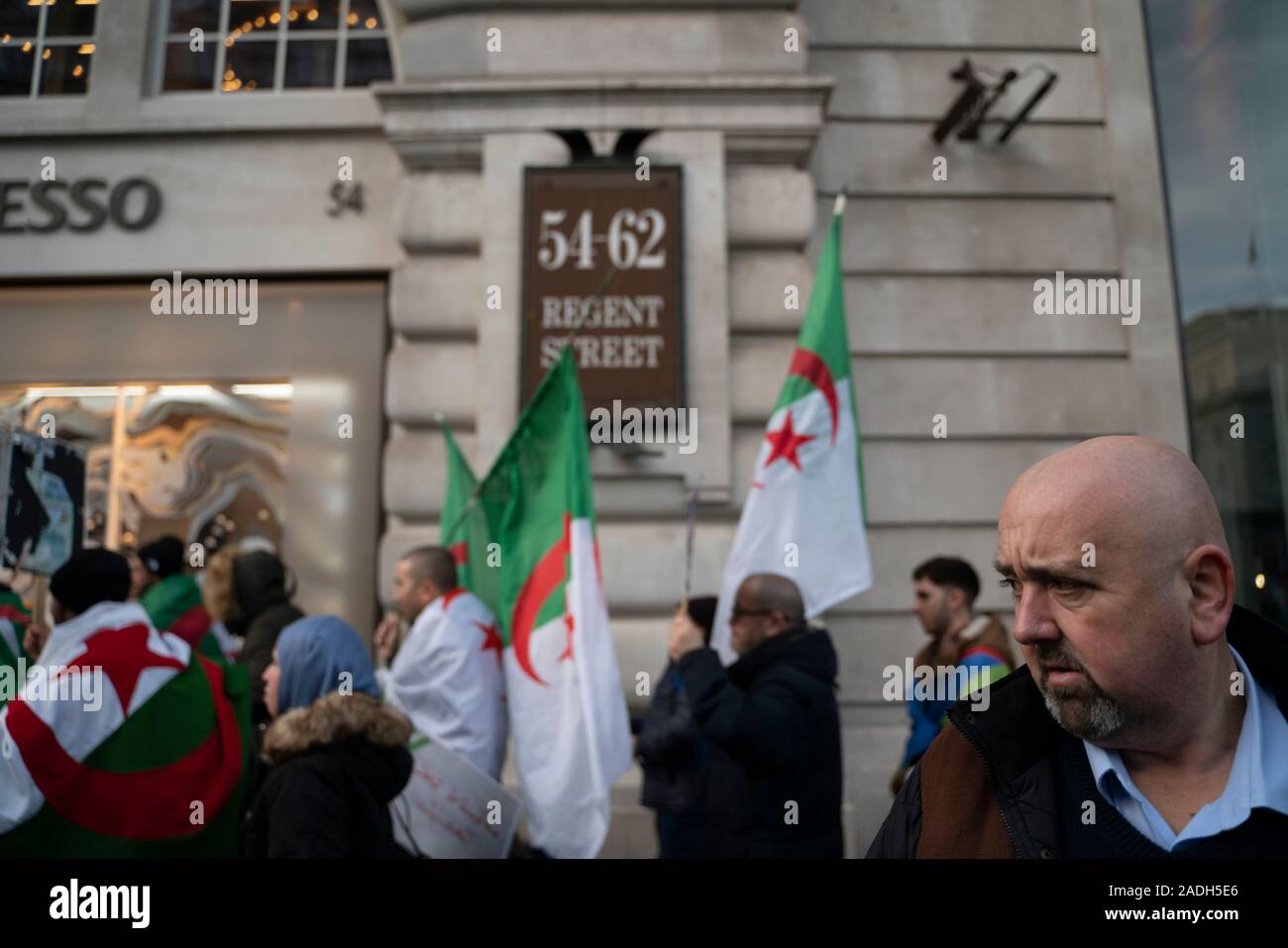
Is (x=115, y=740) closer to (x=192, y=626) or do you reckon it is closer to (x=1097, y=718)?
(x=192, y=626)

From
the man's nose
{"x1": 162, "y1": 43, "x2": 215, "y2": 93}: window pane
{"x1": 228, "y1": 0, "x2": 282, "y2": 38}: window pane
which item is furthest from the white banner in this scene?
{"x1": 228, "y1": 0, "x2": 282, "y2": 38}: window pane

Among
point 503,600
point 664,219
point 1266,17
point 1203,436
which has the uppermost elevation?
point 1266,17

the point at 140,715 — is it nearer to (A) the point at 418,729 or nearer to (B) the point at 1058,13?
(A) the point at 418,729

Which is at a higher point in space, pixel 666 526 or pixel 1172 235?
pixel 1172 235

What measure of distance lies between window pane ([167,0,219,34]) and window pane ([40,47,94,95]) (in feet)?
2.35

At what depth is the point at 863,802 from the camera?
6902mm

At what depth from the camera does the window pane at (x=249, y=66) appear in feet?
27.5

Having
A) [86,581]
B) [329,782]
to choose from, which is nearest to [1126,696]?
[329,782]

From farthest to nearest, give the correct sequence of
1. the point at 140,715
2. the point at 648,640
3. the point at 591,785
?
the point at 648,640 → the point at 591,785 → the point at 140,715

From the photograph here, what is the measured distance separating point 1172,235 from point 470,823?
642 cm

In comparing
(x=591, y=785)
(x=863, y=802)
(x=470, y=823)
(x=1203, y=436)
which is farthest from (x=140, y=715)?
(x=1203, y=436)

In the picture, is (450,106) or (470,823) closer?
(470,823)

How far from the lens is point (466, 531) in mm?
6238

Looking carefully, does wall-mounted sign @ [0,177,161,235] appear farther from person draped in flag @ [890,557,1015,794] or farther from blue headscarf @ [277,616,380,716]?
person draped in flag @ [890,557,1015,794]
